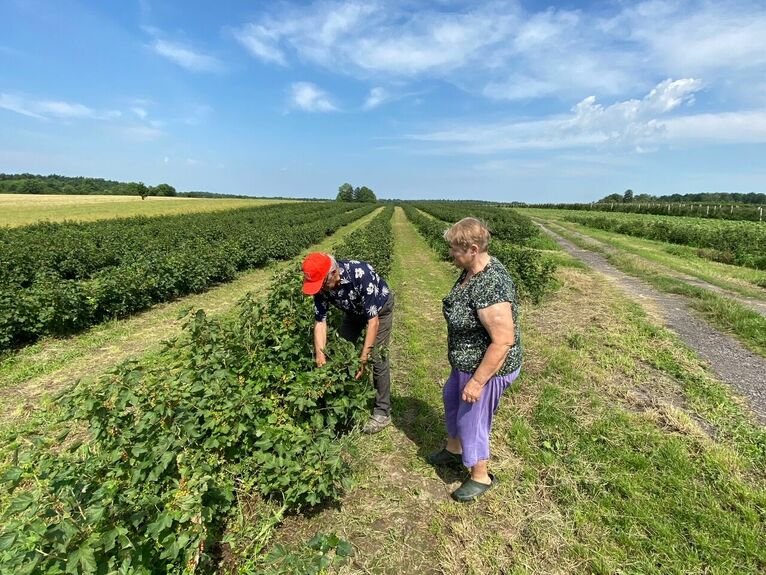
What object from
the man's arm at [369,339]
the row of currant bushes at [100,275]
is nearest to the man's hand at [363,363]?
the man's arm at [369,339]

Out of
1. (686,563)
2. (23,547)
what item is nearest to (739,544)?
(686,563)

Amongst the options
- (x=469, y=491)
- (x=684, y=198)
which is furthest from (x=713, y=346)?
(x=684, y=198)

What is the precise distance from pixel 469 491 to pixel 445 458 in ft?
1.59

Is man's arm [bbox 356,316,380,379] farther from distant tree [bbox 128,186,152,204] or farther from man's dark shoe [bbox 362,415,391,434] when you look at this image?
distant tree [bbox 128,186,152,204]

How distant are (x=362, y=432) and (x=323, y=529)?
123 centimetres

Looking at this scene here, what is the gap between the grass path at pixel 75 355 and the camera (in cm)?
523

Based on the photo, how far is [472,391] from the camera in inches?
108

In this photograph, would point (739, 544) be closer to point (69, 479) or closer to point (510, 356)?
point (510, 356)

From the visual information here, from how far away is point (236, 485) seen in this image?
292 centimetres

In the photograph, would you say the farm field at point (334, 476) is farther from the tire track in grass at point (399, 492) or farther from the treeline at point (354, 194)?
the treeline at point (354, 194)

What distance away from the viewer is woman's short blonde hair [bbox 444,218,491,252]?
2.64 m

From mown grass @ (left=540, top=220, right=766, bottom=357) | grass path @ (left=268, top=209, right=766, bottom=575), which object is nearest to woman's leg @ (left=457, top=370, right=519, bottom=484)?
grass path @ (left=268, top=209, right=766, bottom=575)

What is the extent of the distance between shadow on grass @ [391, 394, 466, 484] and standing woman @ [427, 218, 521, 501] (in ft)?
1.16

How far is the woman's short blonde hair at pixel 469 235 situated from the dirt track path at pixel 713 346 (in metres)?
3.78
